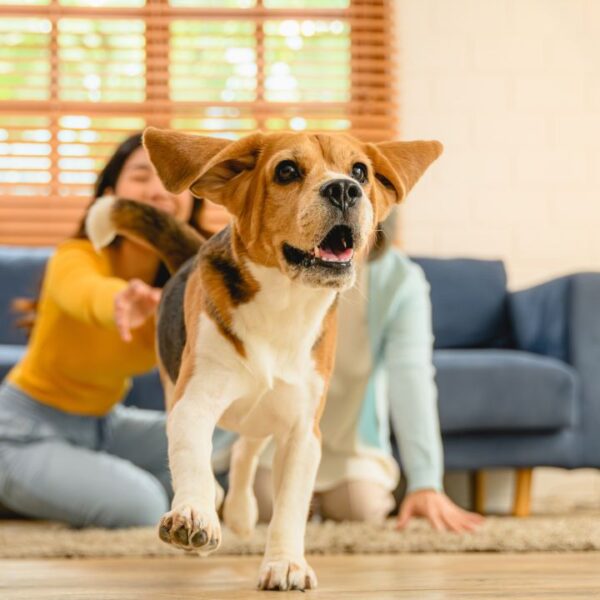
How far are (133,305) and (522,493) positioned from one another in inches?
63.1

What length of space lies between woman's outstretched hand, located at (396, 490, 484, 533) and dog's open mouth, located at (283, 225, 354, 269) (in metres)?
0.89

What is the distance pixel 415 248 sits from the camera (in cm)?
412

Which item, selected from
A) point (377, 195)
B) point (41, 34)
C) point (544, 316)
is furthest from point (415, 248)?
point (377, 195)

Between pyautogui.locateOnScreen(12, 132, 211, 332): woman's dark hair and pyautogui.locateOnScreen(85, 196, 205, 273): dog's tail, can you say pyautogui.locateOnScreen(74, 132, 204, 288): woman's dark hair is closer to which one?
pyautogui.locateOnScreen(12, 132, 211, 332): woman's dark hair

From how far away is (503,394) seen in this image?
285 cm

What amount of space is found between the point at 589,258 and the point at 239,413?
10.2 ft

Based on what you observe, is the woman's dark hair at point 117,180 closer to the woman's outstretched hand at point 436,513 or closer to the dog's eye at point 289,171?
the woman's outstretched hand at point 436,513

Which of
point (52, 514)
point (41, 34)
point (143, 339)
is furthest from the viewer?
point (41, 34)

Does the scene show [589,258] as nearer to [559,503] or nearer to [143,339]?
[559,503]

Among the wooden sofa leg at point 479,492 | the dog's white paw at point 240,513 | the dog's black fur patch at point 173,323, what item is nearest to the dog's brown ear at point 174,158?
the dog's black fur patch at point 173,323

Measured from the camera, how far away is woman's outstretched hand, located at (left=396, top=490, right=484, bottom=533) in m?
1.98

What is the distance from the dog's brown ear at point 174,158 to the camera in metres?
1.23

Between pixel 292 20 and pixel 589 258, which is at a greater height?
pixel 292 20

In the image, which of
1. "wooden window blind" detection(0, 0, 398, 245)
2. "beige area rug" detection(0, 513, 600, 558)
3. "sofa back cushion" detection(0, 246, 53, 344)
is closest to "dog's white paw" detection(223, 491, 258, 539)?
"beige area rug" detection(0, 513, 600, 558)
